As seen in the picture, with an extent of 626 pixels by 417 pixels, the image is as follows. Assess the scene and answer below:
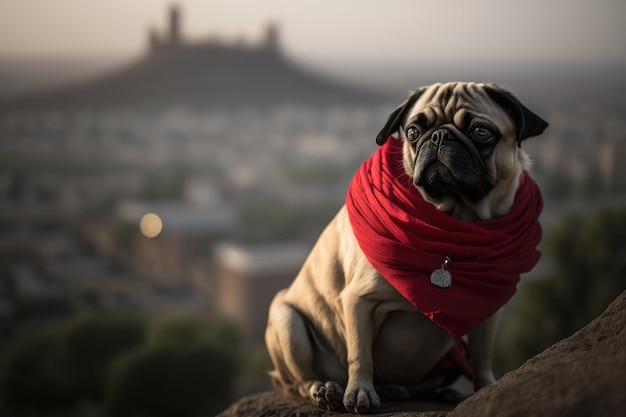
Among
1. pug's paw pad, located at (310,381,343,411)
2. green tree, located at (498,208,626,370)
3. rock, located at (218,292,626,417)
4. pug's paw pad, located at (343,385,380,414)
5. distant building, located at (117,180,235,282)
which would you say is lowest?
distant building, located at (117,180,235,282)

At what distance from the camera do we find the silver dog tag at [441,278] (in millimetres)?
2465

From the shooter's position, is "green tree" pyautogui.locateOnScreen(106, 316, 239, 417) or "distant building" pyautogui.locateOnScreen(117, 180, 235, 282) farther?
"distant building" pyautogui.locateOnScreen(117, 180, 235, 282)

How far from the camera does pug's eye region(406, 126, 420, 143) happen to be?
252 centimetres

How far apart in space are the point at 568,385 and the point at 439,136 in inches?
34.8

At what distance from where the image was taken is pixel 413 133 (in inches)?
99.3

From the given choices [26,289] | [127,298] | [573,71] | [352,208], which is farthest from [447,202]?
[573,71]

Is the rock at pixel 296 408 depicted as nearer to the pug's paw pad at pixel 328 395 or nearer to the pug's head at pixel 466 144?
the pug's paw pad at pixel 328 395

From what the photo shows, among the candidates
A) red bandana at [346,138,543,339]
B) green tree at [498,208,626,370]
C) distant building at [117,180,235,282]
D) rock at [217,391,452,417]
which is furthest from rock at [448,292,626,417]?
distant building at [117,180,235,282]

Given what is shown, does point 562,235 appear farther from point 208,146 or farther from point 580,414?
point 208,146

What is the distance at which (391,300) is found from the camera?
2.56 m

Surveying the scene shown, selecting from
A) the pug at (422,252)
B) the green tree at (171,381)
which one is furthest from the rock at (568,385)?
the green tree at (171,381)

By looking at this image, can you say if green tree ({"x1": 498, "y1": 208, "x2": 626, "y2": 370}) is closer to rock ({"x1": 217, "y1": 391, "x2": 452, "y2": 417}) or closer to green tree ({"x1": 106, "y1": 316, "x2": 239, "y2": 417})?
green tree ({"x1": 106, "y1": 316, "x2": 239, "y2": 417})

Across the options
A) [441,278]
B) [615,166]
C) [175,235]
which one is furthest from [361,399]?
[175,235]

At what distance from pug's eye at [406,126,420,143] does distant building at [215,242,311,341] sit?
82.6ft
